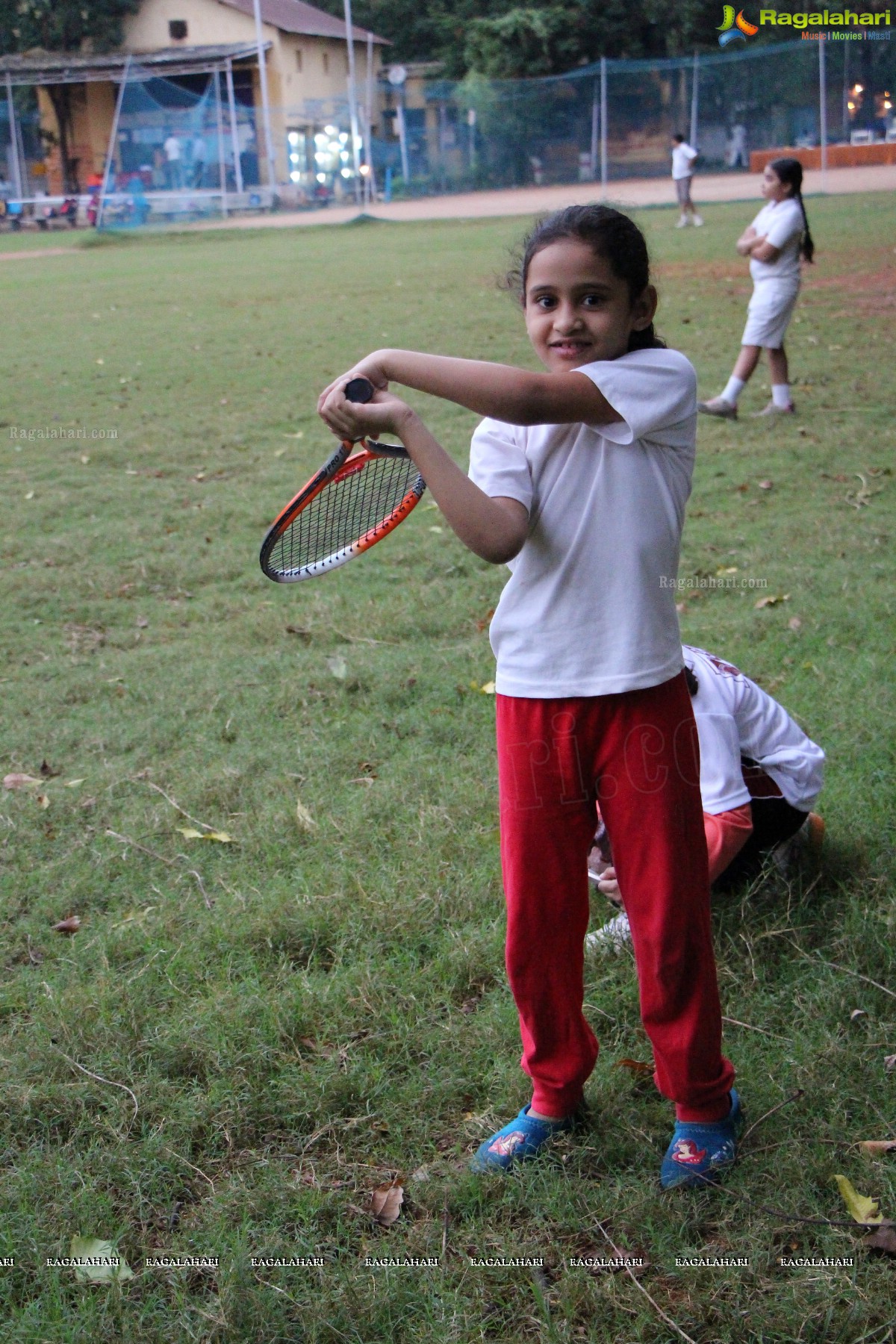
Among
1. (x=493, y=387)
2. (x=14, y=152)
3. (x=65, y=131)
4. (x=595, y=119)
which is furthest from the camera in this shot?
(x=65, y=131)

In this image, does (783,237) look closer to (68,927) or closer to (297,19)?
(68,927)

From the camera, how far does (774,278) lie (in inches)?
329

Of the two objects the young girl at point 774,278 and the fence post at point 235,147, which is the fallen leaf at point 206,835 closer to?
the young girl at point 774,278

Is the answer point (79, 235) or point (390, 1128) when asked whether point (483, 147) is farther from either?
point (390, 1128)

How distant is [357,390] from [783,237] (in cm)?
711

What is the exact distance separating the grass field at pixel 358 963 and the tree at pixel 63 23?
48.4 m

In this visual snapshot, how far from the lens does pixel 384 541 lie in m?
6.27

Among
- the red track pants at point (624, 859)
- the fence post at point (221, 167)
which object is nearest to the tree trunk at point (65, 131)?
the fence post at point (221, 167)

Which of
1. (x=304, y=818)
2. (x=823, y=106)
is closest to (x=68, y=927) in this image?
(x=304, y=818)

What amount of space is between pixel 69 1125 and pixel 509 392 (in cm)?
170

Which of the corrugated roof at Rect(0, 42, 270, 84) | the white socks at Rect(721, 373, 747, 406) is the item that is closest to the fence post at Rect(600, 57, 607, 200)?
the corrugated roof at Rect(0, 42, 270, 84)

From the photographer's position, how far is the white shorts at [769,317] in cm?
817

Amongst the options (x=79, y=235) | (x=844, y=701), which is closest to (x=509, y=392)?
(x=844, y=701)

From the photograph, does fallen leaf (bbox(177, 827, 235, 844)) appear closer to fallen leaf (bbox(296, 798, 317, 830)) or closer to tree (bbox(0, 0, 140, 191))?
fallen leaf (bbox(296, 798, 317, 830))
